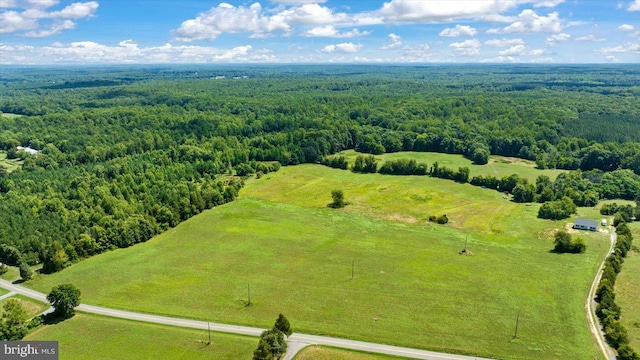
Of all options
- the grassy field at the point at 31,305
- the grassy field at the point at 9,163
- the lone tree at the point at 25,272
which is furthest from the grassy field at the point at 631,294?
the grassy field at the point at 9,163

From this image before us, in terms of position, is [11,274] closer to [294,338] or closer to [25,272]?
[25,272]

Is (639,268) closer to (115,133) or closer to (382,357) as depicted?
(382,357)

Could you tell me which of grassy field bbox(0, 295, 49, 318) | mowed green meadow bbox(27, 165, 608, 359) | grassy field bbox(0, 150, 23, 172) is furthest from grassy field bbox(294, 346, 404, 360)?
grassy field bbox(0, 150, 23, 172)

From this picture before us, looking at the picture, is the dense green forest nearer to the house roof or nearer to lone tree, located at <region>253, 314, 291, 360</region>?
the house roof

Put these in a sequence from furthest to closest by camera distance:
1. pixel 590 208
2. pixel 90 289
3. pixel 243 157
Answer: pixel 243 157 → pixel 590 208 → pixel 90 289

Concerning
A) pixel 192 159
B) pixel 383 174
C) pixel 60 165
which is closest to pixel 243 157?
pixel 192 159

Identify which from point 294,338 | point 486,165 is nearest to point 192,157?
point 294,338

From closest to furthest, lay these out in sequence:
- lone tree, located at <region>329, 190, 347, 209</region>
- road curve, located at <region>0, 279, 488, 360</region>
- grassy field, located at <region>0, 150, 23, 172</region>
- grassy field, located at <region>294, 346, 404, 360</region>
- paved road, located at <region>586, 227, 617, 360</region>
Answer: grassy field, located at <region>294, 346, 404, 360</region> → paved road, located at <region>586, 227, 617, 360</region> → road curve, located at <region>0, 279, 488, 360</region> → lone tree, located at <region>329, 190, 347, 209</region> → grassy field, located at <region>0, 150, 23, 172</region>

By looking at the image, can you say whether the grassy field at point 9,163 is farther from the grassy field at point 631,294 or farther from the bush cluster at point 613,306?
the grassy field at point 631,294
